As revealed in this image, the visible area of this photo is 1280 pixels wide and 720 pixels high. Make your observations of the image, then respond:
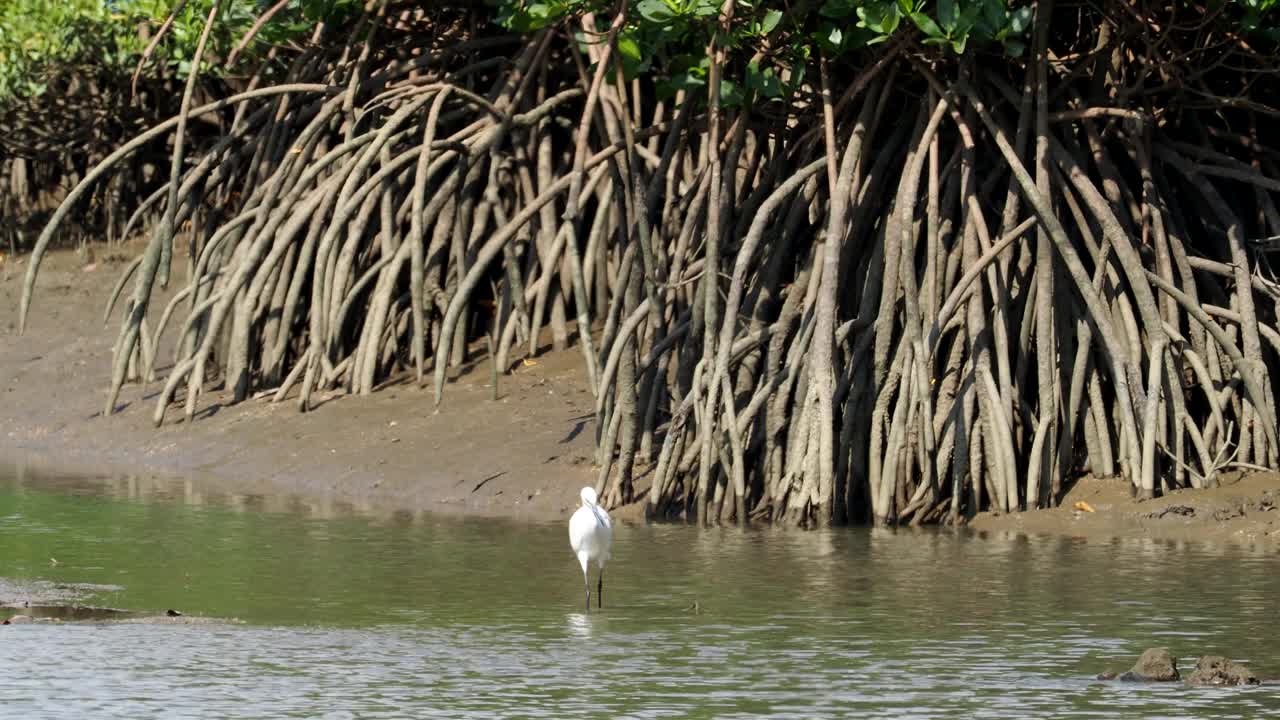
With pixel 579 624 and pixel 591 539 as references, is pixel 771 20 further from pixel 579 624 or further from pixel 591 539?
pixel 579 624

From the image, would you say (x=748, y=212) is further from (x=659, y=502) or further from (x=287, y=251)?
(x=287, y=251)

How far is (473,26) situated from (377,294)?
2.15m

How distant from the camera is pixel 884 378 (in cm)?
1097

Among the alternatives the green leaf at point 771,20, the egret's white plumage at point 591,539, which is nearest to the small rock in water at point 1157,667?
the egret's white plumage at point 591,539

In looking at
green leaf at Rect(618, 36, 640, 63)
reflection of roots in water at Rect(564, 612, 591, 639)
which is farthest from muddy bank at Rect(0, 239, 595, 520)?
reflection of roots in water at Rect(564, 612, 591, 639)

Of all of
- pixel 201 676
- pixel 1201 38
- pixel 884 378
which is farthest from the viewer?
pixel 1201 38

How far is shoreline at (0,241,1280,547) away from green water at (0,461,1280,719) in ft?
1.80

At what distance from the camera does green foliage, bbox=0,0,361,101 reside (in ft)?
51.8

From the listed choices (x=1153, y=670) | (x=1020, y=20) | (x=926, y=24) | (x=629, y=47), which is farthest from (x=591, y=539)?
(x=1020, y=20)

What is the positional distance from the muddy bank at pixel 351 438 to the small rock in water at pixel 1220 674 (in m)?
5.20

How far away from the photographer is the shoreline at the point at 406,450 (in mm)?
10602

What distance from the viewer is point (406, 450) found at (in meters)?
12.9

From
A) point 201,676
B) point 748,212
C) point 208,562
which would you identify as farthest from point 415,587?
point 748,212

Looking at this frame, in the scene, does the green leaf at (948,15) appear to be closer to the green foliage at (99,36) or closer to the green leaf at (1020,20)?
the green leaf at (1020,20)
